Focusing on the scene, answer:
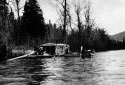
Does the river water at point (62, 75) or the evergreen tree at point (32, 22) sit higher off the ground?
the evergreen tree at point (32, 22)

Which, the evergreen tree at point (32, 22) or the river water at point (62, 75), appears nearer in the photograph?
the river water at point (62, 75)

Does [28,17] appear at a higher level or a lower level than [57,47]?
higher

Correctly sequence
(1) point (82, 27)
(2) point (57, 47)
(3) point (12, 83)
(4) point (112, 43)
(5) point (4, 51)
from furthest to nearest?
(4) point (112, 43) < (1) point (82, 27) < (2) point (57, 47) < (5) point (4, 51) < (3) point (12, 83)

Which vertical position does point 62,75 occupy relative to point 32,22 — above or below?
below

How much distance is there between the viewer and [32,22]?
104 metres

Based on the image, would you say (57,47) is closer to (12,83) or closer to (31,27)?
(31,27)

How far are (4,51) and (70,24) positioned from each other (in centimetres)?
4017

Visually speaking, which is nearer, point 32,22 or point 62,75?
point 62,75

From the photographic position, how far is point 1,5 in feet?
273

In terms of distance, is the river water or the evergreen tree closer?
the river water

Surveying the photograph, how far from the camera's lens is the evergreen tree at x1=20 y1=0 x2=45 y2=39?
103688mm

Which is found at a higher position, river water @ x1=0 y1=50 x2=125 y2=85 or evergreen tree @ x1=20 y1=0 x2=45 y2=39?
evergreen tree @ x1=20 y1=0 x2=45 y2=39

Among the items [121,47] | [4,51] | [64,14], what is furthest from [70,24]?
[121,47]

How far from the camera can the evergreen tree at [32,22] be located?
4082 inches
